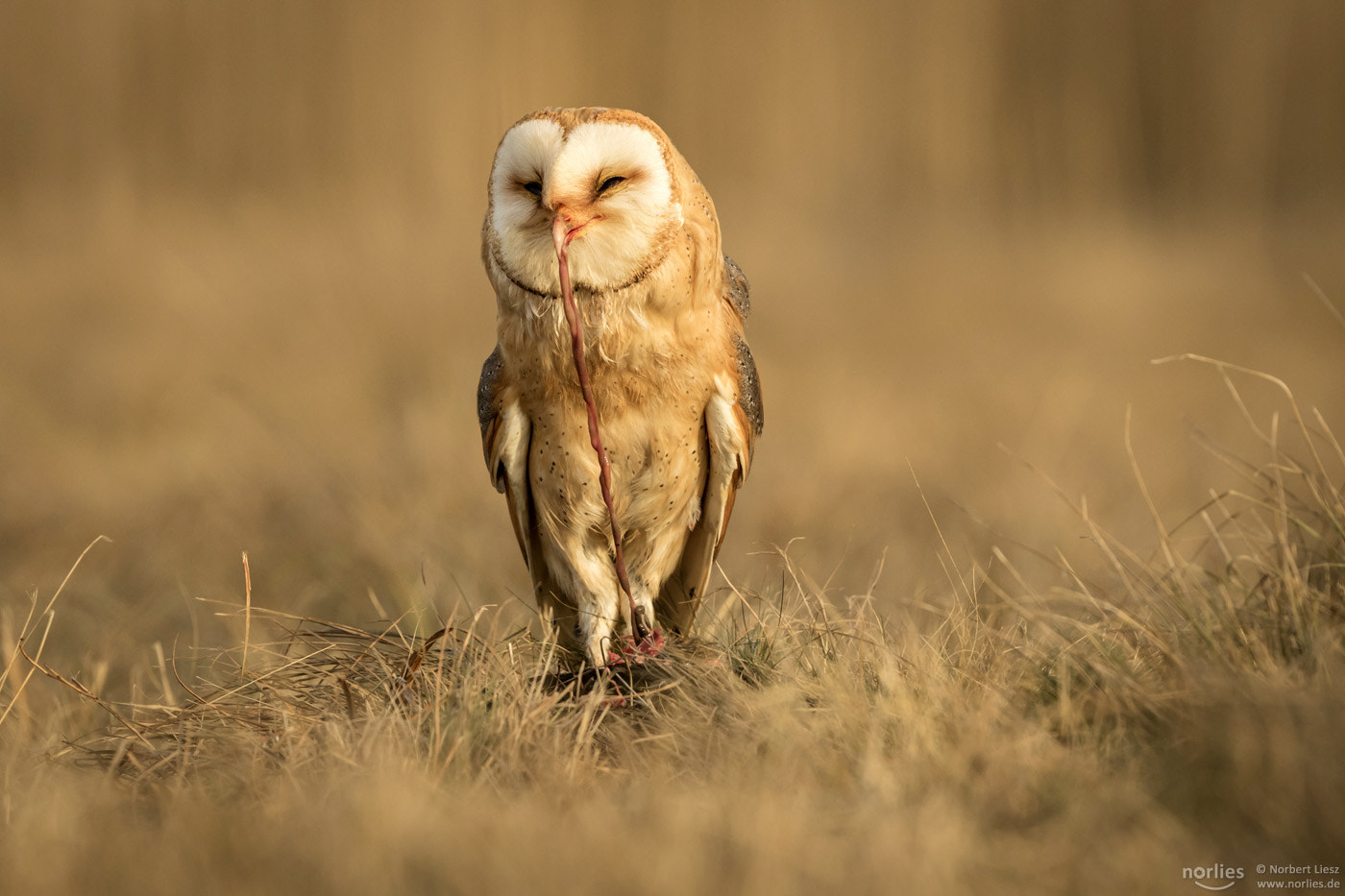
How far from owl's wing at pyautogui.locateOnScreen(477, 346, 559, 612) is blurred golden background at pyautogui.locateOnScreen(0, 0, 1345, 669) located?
1489 mm

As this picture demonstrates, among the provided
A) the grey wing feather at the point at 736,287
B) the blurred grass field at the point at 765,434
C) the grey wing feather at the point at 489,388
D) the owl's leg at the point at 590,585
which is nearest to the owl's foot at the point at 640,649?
the blurred grass field at the point at 765,434

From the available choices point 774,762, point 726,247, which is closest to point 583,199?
point 774,762

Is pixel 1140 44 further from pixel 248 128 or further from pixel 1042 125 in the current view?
pixel 248 128

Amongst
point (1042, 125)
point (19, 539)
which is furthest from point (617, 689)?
point (1042, 125)

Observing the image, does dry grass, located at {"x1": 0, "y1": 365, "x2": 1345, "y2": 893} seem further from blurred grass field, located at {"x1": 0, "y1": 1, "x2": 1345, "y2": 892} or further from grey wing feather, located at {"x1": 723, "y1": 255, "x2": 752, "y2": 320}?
grey wing feather, located at {"x1": 723, "y1": 255, "x2": 752, "y2": 320}

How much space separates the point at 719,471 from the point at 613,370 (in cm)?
44

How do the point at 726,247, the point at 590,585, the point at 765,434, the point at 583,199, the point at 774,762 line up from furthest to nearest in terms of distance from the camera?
the point at 726,247, the point at 765,434, the point at 590,585, the point at 583,199, the point at 774,762

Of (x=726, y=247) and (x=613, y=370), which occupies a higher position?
(x=613, y=370)

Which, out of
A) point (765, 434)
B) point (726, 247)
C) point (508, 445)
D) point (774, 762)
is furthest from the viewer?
point (726, 247)

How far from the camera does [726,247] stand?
30.2ft

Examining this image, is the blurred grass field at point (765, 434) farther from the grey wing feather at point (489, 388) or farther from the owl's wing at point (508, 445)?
the grey wing feather at point (489, 388)

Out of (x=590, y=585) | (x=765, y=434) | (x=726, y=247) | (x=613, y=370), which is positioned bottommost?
(x=765, y=434)

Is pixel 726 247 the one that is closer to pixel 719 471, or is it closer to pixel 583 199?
pixel 719 471

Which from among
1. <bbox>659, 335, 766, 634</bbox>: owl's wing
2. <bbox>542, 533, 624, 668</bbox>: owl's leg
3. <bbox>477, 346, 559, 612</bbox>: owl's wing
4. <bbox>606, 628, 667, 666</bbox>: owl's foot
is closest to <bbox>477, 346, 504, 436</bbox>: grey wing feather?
<bbox>477, 346, 559, 612</bbox>: owl's wing
